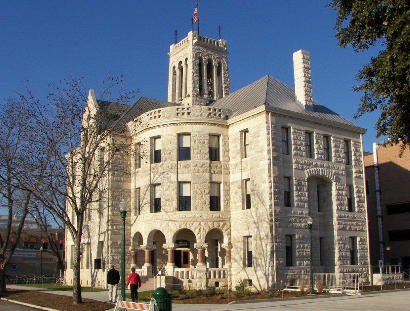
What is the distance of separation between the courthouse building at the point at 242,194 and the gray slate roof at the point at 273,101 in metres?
0.12

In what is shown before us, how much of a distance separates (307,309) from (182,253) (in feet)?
54.9

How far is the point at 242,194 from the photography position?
34.5 metres

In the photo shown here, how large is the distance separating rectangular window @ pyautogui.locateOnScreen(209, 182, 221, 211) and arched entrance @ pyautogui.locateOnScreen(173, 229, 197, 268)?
2.55 meters

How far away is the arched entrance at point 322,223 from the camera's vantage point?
35062 millimetres

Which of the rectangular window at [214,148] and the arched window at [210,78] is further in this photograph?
the arched window at [210,78]

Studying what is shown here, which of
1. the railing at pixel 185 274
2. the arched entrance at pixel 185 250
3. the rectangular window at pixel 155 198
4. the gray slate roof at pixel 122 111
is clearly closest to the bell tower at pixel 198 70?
the gray slate roof at pixel 122 111

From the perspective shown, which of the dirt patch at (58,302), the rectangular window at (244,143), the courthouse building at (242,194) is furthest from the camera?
the rectangular window at (244,143)

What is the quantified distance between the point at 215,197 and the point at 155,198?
13.5 ft

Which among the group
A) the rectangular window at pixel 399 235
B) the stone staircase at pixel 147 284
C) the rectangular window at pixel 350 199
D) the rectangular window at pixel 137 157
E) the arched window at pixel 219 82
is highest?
the arched window at pixel 219 82

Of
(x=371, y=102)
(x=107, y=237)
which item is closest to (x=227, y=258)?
(x=107, y=237)

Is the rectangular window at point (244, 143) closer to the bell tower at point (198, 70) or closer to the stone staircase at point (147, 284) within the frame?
the stone staircase at point (147, 284)

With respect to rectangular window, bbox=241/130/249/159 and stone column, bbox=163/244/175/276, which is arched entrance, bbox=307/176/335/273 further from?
stone column, bbox=163/244/175/276

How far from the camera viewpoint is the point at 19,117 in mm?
29250

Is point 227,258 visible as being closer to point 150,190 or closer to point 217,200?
point 217,200
